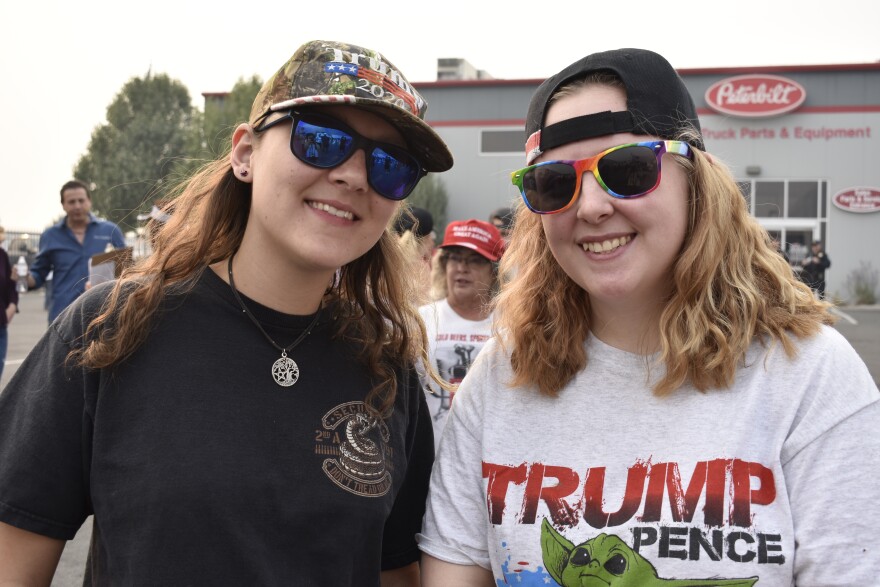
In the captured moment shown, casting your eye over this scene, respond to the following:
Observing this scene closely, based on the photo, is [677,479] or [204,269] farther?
[204,269]

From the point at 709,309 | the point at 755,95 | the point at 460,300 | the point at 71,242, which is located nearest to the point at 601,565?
the point at 709,309

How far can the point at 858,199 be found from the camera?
26531mm

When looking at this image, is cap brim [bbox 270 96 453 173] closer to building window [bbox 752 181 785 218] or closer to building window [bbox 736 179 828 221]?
building window [bbox 736 179 828 221]

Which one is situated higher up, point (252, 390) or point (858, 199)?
point (858, 199)

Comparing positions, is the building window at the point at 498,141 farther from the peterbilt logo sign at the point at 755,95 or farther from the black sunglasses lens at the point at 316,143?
the black sunglasses lens at the point at 316,143

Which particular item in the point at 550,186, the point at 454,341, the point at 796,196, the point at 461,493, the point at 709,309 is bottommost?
the point at 461,493

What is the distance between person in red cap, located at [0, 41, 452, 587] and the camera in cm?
171

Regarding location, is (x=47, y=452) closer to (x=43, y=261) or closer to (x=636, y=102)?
(x=636, y=102)

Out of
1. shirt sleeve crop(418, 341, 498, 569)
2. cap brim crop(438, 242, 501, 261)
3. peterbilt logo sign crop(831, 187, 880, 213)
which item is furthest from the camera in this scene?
peterbilt logo sign crop(831, 187, 880, 213)

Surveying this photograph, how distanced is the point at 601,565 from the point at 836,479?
0.49 metres

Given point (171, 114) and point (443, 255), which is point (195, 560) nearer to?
point (443, 255)

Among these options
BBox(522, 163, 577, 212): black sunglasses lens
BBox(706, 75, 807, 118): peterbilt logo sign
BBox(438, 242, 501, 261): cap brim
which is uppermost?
BBox(706, 75, 807, 118): peterbilt logo sign

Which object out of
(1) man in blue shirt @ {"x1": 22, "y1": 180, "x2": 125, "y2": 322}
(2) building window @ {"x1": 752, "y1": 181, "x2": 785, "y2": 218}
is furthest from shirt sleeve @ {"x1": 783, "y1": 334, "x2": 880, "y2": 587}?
(2) building window @ {"x1": 752, "y1": 181, "x2": 785, "y2": 218}

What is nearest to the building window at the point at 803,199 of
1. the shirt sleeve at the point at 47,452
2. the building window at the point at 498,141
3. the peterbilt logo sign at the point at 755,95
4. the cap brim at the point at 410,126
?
the peterbilt logo sign at the point at 755,95
